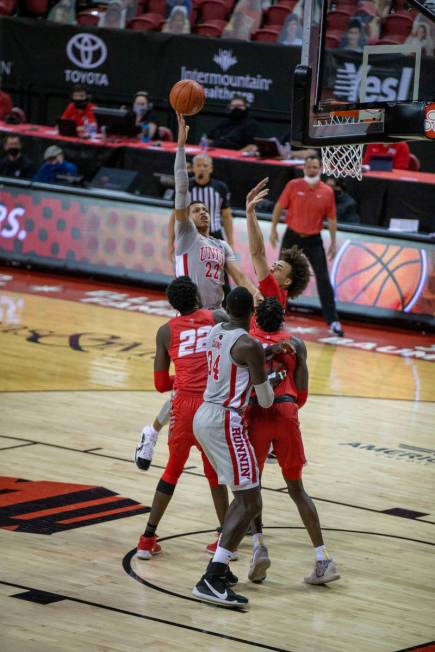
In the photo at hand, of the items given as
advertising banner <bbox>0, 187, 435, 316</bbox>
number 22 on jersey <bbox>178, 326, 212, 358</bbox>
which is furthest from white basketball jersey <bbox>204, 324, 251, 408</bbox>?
advertising banner <bbox>0, 187, 435, 316</bbox>

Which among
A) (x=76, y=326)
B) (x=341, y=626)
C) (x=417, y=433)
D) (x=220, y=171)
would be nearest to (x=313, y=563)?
(x=341, y=626)

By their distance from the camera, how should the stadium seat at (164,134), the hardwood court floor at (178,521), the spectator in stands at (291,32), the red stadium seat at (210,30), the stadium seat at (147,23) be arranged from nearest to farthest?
the hardwood court floor at (178,521) < the stadium seat at (164,134) < the spectator in stands at (291,32) < the red stadium seat at (210,30) < the stadium seat at (147,23)

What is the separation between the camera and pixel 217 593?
6.41m

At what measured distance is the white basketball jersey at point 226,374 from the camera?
260 inches

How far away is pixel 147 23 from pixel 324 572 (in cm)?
1669

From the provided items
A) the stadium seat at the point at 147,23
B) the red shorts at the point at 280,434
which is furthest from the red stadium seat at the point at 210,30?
the red shorts at the point at 280,434

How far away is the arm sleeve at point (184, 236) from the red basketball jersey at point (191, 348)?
113 cm

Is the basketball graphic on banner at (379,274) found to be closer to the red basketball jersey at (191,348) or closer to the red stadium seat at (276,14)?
the red stadium seat at (276,14)

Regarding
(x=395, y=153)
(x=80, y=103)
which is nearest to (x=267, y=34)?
(x=80, y=103)

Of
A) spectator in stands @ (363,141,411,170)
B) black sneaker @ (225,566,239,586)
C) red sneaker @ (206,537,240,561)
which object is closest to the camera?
black sneaker @ (225,566,239,586)

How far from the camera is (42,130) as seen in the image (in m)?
20.2

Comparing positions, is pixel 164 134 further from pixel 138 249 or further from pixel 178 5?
pixel 178 5

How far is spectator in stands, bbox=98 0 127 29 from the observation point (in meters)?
22.2

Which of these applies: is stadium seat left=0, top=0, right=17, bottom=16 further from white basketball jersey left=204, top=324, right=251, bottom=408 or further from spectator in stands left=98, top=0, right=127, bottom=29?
white basketball jersey left=204, top=324, right=251, bottom=408
